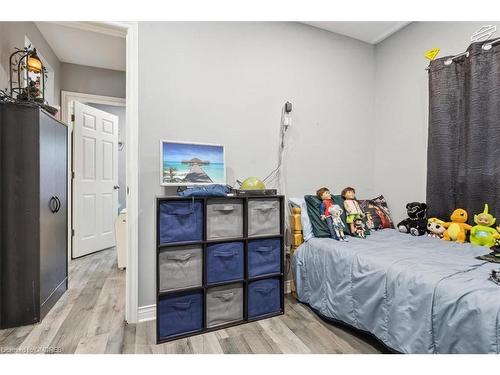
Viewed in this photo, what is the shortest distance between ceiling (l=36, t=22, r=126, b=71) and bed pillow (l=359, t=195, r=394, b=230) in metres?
2.90

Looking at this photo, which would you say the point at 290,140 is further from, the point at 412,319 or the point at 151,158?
the point at 412,319

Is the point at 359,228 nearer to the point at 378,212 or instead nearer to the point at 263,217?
the point at 378,212

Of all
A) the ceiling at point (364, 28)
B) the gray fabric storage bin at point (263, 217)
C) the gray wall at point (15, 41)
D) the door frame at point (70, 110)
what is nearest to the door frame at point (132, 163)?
the gray wall at point (15, 41)

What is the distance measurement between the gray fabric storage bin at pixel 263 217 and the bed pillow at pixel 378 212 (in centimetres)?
102

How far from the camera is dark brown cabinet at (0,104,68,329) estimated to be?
1858mm

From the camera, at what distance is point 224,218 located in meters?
1.95

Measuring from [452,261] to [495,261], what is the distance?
234 mm

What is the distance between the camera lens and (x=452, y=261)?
162cm

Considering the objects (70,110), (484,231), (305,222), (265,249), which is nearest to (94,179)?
(70,110)


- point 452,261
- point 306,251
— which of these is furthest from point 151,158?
point 452,261

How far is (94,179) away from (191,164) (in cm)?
246

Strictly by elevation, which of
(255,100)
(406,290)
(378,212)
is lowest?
(406,290)

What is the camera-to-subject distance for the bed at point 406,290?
47.7 inches
